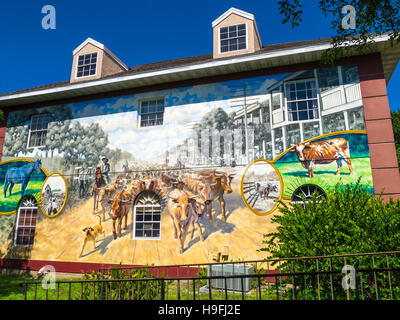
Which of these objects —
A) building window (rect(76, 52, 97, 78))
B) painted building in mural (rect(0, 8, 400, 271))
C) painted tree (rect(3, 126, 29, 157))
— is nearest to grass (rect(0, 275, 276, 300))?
painted building in mural (rect(0, 8, 400, 271))

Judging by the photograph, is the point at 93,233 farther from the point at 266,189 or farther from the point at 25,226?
the point at 266,189

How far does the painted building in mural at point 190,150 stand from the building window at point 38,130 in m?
0.07

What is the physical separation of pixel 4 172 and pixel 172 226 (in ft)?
31.8

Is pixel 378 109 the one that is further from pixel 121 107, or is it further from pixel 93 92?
pixel 93 92

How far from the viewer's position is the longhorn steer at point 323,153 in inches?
385

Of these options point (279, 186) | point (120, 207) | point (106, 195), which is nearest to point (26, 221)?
point (106, 195)

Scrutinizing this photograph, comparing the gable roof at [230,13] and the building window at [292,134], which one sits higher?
the gable roof at [230,13]

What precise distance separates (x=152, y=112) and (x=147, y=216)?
15.0ft

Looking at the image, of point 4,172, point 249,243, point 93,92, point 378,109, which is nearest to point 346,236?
point 249,243

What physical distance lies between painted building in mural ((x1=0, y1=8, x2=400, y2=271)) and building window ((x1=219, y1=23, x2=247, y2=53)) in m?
0.06

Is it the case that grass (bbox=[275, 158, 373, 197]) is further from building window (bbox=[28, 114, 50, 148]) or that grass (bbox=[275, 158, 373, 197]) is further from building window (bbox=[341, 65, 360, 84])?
building window (bbox=[28, 114, 50, 148])

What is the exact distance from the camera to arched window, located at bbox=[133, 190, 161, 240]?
37.3 ft

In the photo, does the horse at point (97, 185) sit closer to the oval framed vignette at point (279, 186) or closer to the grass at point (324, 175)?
the oval framed vignette at point (279, 186)

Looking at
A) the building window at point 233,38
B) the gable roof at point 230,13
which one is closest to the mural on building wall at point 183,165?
the building window at point 233,38
